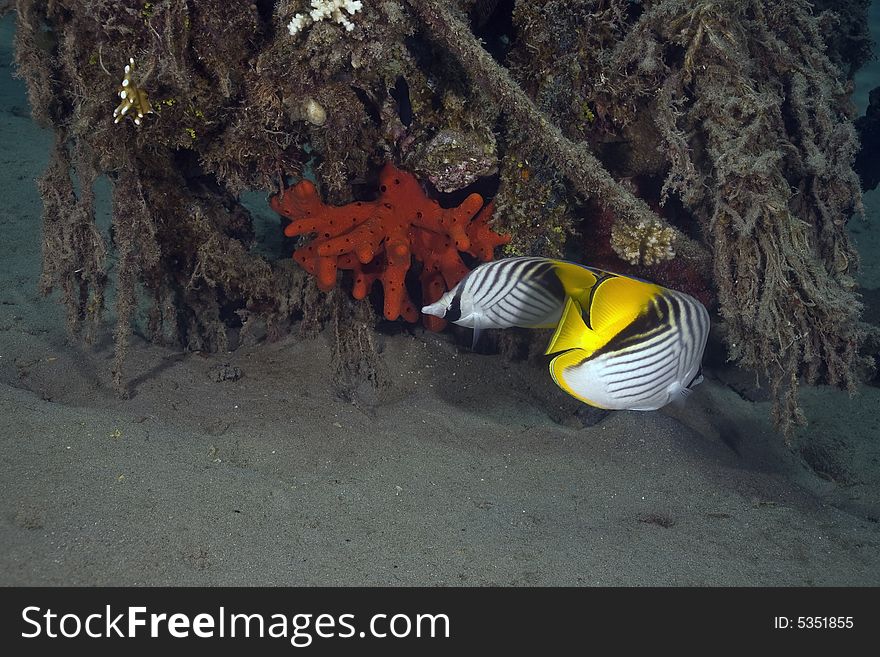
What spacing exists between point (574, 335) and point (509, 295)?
2.14 feet

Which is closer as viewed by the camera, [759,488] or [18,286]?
[759,488]

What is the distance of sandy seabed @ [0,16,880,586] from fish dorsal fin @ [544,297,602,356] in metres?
0.94

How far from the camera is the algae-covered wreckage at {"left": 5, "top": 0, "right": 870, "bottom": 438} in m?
2.81

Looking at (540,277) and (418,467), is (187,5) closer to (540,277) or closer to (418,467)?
(540,277)

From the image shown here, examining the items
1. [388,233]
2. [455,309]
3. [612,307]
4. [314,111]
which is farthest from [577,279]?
[314,111]

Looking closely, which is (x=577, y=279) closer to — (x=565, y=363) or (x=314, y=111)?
(x=565, y=363)

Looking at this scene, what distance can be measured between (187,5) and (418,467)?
251 cm

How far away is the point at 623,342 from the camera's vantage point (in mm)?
2250

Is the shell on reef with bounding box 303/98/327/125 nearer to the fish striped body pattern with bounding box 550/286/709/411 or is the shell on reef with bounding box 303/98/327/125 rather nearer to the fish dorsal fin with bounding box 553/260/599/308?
the fish dorsal fin with bounding box 553/260/599/308

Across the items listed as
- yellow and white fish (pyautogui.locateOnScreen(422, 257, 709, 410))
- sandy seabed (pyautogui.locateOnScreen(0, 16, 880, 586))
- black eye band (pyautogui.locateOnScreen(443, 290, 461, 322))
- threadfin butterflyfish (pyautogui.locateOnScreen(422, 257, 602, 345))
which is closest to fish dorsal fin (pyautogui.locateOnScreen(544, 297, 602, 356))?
yellow and white fish (pyautogui.locateOnScreen(422, 257, 709, 410))

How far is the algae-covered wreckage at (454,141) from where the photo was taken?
2.81 meters
